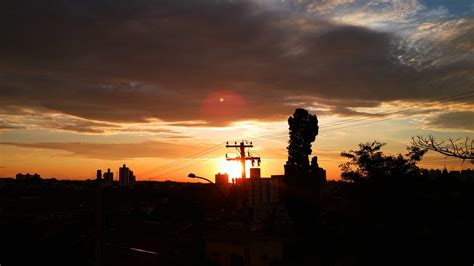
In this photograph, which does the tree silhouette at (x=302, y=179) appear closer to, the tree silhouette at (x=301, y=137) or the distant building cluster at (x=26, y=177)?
the tree silhouette at (x=301, y=137)

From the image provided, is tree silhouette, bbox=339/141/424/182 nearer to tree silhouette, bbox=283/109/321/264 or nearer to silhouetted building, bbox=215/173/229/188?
tree silhouette, bbox=283/109/321/264

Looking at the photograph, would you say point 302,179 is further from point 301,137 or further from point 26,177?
point 26,177

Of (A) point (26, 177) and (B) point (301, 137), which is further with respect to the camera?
(A) point (26, 177)

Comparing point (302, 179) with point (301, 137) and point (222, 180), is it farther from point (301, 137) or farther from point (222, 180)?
point (222, 180)

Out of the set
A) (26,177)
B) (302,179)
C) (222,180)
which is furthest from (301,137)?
(26,177)

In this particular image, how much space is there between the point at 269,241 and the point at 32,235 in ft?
75.0

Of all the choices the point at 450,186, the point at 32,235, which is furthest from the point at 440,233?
the point at 32,235

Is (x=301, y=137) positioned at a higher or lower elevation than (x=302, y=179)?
higher

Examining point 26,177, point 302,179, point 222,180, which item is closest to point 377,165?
point 302,179

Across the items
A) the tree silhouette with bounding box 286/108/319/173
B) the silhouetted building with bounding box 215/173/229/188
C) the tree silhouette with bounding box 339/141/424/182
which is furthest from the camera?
the silhouetted building with bounding box 215/173/229/188

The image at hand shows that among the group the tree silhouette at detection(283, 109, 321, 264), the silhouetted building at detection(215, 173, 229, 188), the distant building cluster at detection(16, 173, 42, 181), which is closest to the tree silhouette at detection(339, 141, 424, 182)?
the tree silhouette at detection(283, 109, 321, 264)

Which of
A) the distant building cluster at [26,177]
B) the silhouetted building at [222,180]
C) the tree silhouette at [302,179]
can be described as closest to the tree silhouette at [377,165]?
the tree silhouette at [302,179]

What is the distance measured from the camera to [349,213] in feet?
103

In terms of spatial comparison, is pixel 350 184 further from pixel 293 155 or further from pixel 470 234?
pixel 293 155
